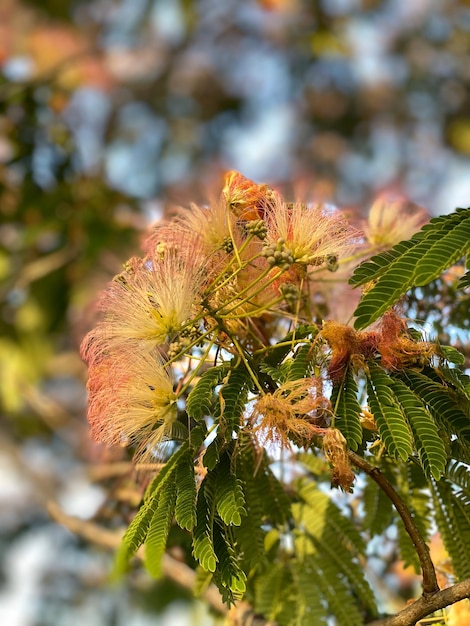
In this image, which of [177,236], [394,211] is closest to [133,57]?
[394,211]

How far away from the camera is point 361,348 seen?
3.49 feet

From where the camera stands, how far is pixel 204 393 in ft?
3.44

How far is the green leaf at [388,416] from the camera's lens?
0.96 meters

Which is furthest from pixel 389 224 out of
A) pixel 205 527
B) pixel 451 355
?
pixel 205 527

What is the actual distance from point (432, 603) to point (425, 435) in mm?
189

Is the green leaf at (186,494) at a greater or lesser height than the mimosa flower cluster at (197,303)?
lesser

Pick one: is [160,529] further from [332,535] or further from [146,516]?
[332,535]

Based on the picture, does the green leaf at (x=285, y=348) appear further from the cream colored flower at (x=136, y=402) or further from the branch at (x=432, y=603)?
the branch at (x=432, y=603)

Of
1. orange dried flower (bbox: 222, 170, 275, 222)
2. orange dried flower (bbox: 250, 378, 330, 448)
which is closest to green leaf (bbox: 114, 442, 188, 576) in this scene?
orange dried flower (bbox: 250, 378, 330, 448)

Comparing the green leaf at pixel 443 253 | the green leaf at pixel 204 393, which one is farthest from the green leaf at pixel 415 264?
the green leaf at pixel 204 393

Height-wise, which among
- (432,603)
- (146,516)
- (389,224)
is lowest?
(432,603)

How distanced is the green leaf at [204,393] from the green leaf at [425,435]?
22 cm

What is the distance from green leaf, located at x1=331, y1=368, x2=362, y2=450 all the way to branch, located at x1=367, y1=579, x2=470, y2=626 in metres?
0.19

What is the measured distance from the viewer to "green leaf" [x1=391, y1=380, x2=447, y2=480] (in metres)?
0.96
